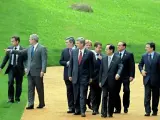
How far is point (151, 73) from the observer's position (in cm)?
1823

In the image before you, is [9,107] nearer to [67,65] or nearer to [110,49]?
[67,65]

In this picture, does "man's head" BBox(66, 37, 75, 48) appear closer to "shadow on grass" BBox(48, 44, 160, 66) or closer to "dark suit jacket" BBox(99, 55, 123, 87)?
"dark suit jacket" BBox(99, 55, 123, 87)

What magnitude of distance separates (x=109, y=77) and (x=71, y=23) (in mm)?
29207

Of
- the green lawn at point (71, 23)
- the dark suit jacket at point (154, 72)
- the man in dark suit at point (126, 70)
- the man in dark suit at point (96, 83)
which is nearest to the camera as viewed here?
the dark suit jacket at point (154, 72)

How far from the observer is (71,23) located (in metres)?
46.4

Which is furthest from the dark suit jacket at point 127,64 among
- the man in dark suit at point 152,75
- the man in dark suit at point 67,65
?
the man in dark suit at point 67,65

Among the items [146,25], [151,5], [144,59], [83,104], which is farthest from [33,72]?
[151,5]

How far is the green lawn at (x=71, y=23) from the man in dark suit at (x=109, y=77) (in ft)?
56.8

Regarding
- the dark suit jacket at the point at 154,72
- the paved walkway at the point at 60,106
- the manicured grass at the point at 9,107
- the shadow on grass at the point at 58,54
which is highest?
the dark suit jacket at the point at 154,72

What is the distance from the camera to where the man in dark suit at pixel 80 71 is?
695 inches

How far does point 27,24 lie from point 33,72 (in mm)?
26054

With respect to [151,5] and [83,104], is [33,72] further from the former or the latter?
[151,5]

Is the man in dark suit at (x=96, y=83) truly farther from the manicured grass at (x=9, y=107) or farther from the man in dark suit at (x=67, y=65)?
the manicured grass at (x=9, y=107)

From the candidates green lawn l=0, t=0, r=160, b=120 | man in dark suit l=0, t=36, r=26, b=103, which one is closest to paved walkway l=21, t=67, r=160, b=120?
man in dark suit l=0, t=36, r=26, b=103
